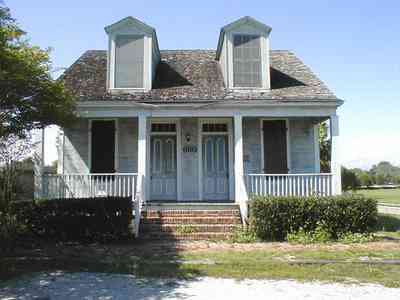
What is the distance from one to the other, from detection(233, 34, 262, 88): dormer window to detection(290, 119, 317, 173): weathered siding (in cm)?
201

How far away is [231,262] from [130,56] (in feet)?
27.4

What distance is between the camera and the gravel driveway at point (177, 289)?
211 inches

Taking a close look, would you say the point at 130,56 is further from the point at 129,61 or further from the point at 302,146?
the point at 302,146

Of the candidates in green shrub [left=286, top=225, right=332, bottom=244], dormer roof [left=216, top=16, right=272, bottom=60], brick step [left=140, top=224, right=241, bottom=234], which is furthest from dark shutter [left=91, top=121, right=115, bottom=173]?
green shrub [left=286, top=225, right=332, bottom=244]

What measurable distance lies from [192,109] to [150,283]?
22.2 feet

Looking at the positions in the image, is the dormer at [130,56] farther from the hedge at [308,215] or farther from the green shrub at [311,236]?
the green shrub at [311,236]

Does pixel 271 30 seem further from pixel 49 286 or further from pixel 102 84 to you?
pixel 49 286

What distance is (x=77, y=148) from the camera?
12.9 m

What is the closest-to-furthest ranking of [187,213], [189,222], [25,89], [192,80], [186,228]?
1. [25,89]
2. [186,228]
3. [189,222]
4. [187,213]
5. [192,80]

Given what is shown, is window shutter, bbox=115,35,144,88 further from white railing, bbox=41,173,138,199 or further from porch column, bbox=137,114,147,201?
white railing, bbox=41,173,138,199

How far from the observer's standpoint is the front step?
9.86m

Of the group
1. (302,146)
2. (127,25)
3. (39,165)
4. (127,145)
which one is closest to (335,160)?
(302,146)

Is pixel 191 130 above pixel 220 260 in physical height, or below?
above

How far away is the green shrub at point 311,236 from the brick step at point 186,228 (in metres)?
1.48
